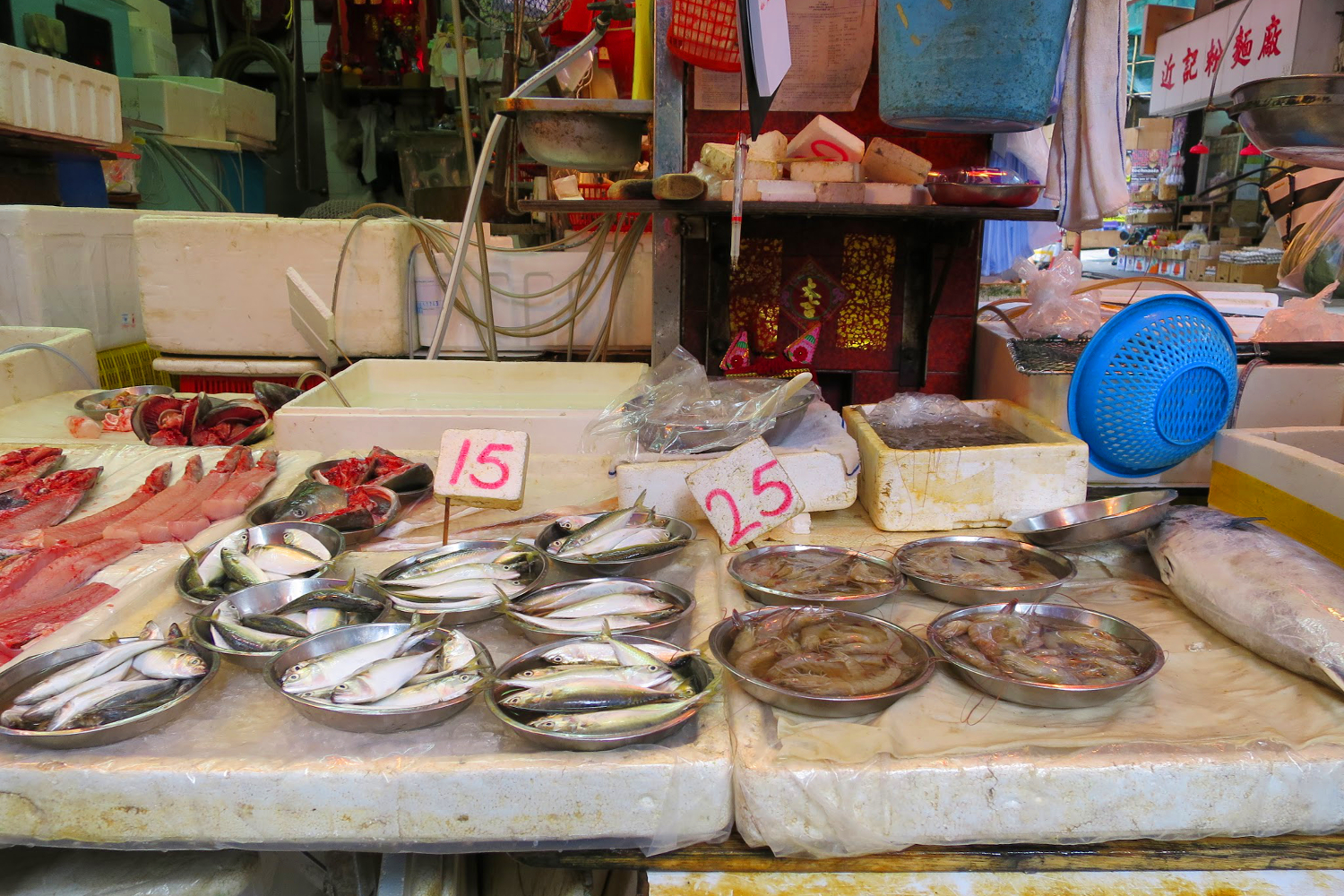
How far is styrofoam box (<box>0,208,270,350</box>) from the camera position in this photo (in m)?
4.66

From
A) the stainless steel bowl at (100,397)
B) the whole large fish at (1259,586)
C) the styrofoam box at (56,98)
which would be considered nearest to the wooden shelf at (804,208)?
the whole large fish at (1259,586)

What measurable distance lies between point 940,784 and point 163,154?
10712mm

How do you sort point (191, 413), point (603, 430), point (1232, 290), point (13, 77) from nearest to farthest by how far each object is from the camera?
point (603, 430), point (191, 413), point (1232, 290), point (13, 77)

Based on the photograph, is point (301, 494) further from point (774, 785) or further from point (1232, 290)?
point (1232, 290)

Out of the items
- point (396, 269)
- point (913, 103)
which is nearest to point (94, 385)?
point (396, 269)

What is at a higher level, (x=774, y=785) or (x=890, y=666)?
(x=890, y=666)

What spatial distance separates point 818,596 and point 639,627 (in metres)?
0.44

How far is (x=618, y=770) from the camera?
152cm

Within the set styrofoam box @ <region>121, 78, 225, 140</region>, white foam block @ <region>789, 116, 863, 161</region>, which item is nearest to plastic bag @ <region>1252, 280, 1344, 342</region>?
white foam block @ <region>789, 116, 863, 161</region>

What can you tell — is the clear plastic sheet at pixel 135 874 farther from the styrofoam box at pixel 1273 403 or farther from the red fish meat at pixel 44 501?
the styrofoam box at pixel 1273 403

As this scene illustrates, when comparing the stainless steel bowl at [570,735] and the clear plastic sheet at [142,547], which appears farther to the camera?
the clear plastic sheet at [142,547]

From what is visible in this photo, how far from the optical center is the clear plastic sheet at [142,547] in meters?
2.00

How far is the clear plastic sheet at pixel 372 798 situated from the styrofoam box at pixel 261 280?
3414 mm

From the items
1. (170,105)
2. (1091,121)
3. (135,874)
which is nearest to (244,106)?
(170,105)
